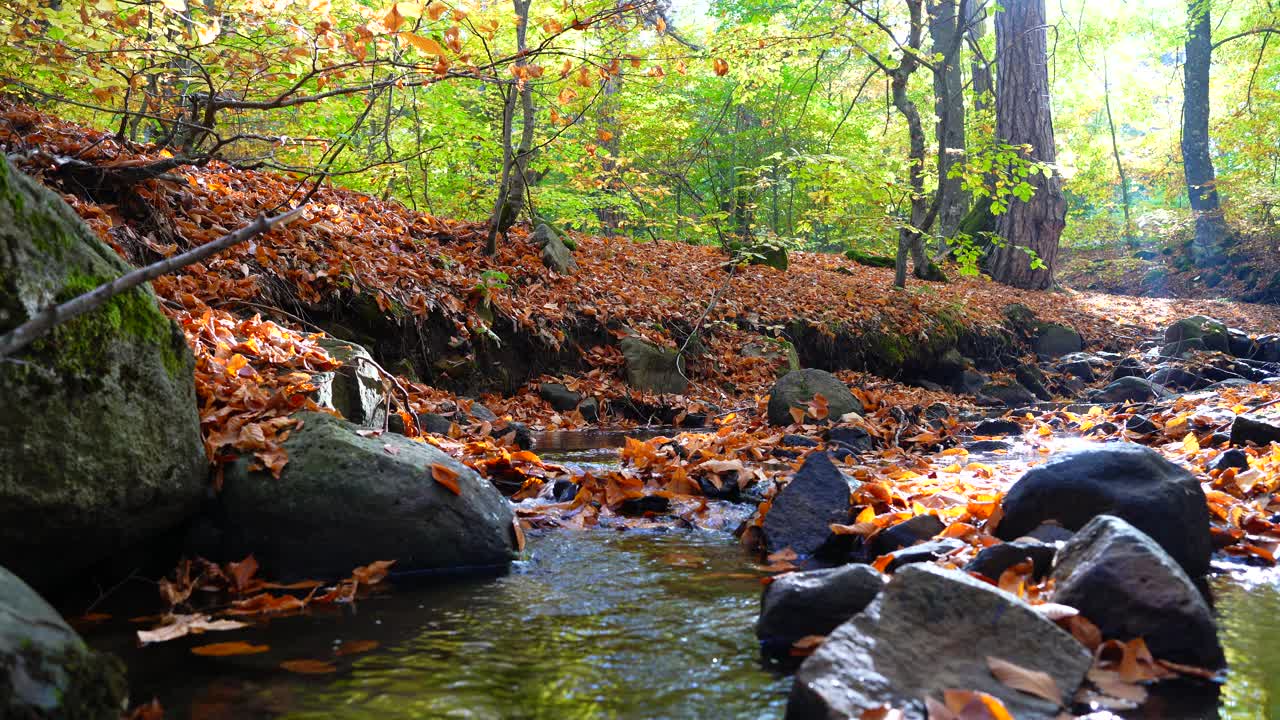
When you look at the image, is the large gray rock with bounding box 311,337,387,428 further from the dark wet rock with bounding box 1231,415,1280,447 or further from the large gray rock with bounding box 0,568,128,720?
the dark wet rock with bounding box 1231,415,1280,447

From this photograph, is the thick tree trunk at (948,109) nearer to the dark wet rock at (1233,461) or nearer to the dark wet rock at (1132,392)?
the dark wet rock at (1132,392)

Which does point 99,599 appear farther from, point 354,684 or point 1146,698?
point 1146,698

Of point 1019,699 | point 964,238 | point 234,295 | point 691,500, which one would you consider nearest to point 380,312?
point 234,295

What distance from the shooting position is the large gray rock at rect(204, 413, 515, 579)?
289cm

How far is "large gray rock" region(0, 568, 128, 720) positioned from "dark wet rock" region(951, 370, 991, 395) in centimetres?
1147

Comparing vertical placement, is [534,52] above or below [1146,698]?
above

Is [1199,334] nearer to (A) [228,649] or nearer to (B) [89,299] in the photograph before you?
(A) [228,649]

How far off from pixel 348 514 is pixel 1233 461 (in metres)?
4.27

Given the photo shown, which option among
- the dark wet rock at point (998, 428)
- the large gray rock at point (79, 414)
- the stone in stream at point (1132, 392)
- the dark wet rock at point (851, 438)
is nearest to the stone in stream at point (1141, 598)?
the large gray rock at point (79, 414)

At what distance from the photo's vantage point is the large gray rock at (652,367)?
886 cm

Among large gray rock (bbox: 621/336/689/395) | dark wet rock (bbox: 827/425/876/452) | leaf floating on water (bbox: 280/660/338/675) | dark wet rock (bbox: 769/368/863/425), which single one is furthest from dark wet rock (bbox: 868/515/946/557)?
large gray rock (bbox: 621/336/689/395)

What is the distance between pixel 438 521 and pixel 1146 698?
7.65 feet

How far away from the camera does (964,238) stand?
11.7 meters

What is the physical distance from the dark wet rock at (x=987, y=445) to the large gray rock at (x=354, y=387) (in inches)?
162
